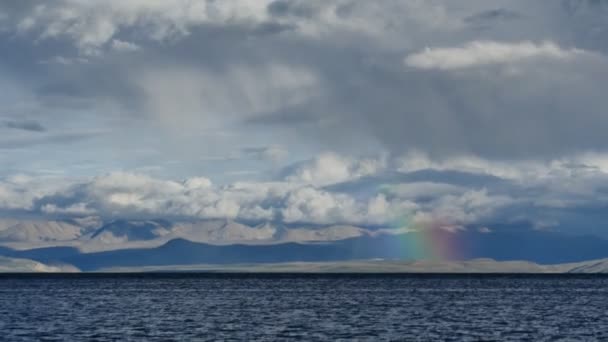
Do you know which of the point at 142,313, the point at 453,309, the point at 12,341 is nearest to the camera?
the point at 12,341

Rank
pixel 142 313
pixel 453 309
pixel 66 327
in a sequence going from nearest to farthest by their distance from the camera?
1. pixel 66 327
2. pixel 142 313
3. pixel 453 309

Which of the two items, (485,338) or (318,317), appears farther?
(318,317)

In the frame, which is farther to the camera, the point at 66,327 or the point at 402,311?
the point at 402,311

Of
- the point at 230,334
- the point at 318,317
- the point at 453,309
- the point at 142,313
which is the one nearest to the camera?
the point at 230,334

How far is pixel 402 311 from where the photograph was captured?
148000mm

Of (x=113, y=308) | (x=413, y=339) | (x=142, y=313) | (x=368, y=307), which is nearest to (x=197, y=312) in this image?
(x=142, y=313)

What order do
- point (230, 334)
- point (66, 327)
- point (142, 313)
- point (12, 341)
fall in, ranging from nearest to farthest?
point (12, 341) < point (230, 334) < point (66, 327) < point (142, 313)

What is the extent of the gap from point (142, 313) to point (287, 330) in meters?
38.9

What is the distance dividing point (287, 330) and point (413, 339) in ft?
54.7

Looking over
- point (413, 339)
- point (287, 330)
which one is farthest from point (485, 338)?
point (287, 330)

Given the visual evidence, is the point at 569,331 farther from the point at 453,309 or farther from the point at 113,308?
the point at 113,308

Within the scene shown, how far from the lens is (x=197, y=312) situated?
14625 centimetres

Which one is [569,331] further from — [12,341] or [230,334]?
[12,341]

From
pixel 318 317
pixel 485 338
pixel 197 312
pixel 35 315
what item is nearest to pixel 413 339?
pixel 485 338
